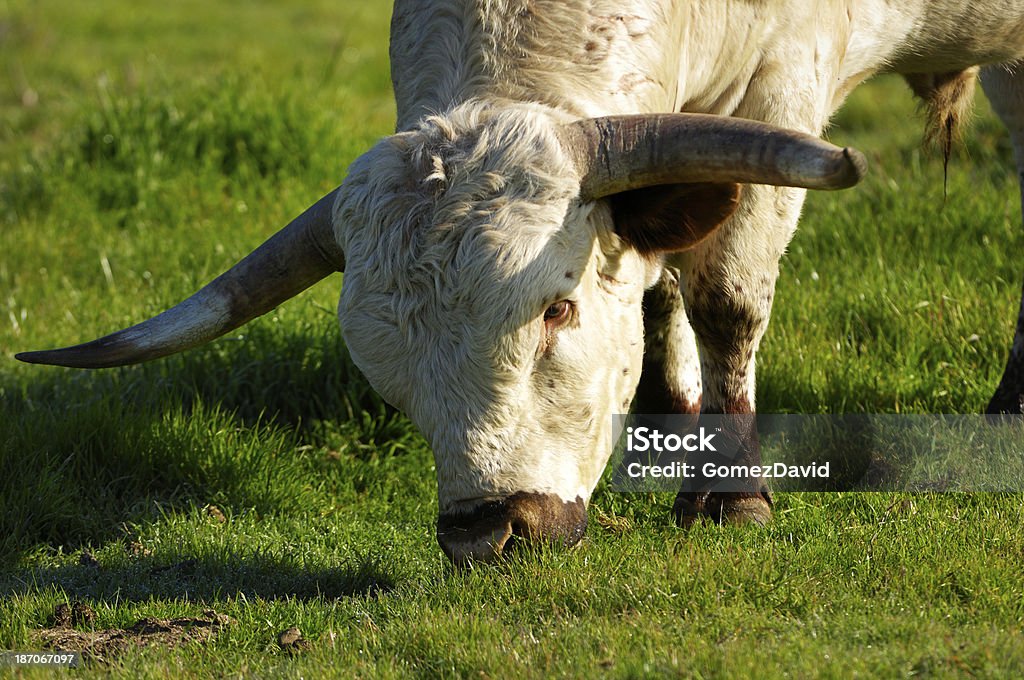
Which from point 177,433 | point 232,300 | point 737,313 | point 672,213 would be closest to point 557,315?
point 672,213

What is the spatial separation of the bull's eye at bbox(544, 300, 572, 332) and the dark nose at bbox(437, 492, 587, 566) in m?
0.49

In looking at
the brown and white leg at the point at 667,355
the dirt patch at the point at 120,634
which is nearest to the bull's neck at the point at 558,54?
the brown and white leg at the point at 667,355

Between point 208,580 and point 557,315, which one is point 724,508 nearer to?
point 557,315

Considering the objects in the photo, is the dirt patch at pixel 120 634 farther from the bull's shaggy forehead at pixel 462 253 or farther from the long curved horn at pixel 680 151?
the long curved horn at pixel 680 151

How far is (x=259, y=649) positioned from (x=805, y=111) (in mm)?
2478

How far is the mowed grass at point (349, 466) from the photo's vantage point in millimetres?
3480

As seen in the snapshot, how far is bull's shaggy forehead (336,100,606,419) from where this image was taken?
142 inches

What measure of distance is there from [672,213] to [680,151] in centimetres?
31

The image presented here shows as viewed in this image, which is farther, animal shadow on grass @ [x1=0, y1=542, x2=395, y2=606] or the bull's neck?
animal shadow on grass @ [x1=0, y1=542, x2=395, y2=606]

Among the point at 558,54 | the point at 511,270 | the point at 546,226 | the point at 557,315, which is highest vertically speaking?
the point at 558,54

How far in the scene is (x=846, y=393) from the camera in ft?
17.7

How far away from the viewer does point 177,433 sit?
528cm

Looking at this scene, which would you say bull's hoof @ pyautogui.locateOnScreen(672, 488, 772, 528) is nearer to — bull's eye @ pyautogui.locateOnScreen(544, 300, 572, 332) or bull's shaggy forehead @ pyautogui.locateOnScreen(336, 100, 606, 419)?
bull's eye @ pyautogui.locateOnScreen(544, 300, 572, 332)

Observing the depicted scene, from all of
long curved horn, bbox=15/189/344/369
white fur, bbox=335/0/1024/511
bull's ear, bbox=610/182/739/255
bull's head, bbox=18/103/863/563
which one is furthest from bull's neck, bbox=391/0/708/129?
long curved horn, bbox=15/189/344/369
